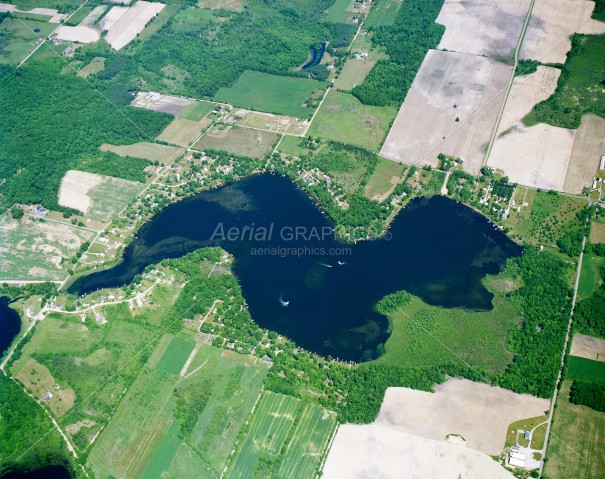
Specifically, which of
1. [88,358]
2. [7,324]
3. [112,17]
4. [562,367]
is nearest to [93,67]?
[112,17]

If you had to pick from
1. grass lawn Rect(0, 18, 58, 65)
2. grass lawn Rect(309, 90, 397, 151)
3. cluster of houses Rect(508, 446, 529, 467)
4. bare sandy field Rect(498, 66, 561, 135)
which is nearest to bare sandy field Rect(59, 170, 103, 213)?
grass lawn Rect(309, 90, 397, 151)

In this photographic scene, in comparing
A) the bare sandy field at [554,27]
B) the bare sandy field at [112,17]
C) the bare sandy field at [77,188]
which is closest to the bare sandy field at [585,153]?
the bare sandy field at [554,27]

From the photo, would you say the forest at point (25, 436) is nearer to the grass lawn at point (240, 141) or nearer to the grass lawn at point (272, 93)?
the grass lawn at point (240, 141)

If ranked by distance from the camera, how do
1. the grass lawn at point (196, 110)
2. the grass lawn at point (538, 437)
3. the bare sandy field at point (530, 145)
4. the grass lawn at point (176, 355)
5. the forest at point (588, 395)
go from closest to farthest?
the grass lawn at point (538, 437)
the forest at point (588, 395)
the grass lawn at point (176, 355)
the bare sandy field at point (530, 145)
the grass lawn at point (196, 110)

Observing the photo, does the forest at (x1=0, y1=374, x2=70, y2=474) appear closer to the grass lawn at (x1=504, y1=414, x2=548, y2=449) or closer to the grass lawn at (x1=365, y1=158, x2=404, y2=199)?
the grass lawn at (x1=504, y1=414, x2=548, y2=449)

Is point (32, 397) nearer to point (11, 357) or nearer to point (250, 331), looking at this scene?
point (11, 357)

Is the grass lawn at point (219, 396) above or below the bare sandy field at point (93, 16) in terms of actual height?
below

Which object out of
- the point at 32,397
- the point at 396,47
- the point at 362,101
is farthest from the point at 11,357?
the point at 396,47
